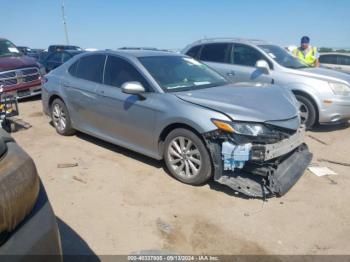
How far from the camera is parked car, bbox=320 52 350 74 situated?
43.8 ft

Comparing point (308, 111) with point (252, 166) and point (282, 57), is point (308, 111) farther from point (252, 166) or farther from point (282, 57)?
point (252, 166)

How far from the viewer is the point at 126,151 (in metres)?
5.45

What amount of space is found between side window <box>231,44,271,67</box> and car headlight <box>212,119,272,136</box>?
4051 mm

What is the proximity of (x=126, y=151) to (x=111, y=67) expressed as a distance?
136 centimetres

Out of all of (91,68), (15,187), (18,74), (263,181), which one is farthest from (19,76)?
(15,187)

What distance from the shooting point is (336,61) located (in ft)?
44.7

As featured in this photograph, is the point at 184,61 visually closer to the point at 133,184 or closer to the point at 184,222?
the point at 133,184

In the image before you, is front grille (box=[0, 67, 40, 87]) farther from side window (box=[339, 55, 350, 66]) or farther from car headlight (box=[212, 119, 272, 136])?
side window (box=[339, 55, 350, 66])

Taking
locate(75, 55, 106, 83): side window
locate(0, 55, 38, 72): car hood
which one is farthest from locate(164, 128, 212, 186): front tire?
locate(0, 55, 38, 72): car hood

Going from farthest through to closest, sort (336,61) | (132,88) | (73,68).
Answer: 1. (336,61)
2. (73,68)
3. (132,88)

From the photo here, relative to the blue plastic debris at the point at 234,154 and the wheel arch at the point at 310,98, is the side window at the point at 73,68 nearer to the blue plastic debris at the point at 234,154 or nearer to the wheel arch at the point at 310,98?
the blue plastic debris at the point at 234,154

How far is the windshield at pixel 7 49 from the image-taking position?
9773 millimetres

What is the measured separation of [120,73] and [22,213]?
3.54 meters

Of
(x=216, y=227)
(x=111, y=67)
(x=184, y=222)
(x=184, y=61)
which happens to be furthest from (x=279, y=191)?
(x=111, y=67)
